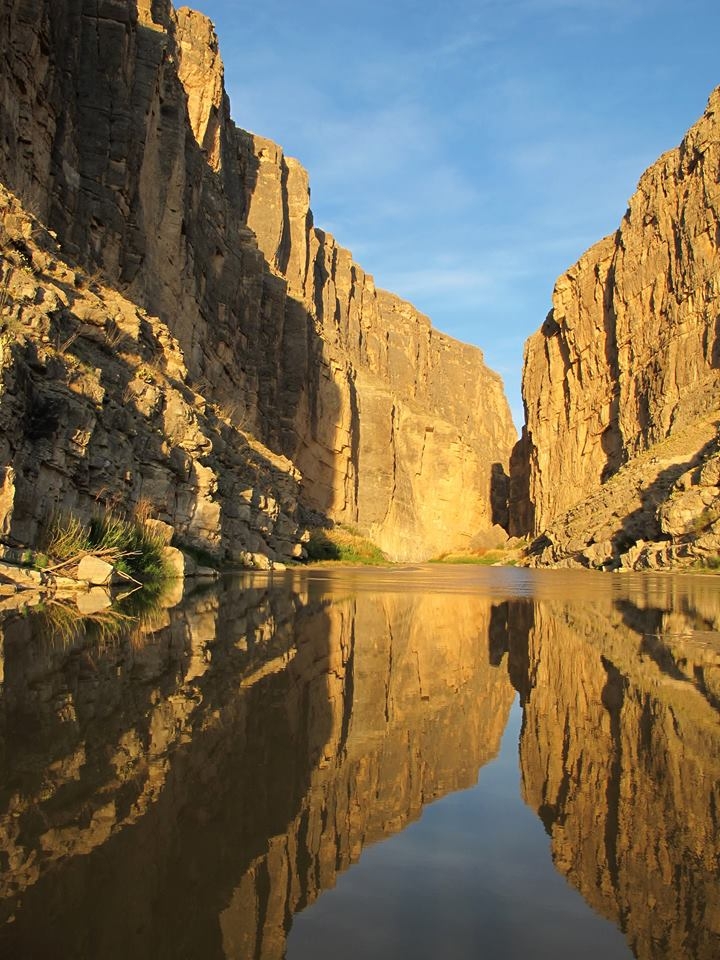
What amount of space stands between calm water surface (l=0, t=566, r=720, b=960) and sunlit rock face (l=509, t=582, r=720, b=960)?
1cm

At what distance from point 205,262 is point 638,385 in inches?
1190

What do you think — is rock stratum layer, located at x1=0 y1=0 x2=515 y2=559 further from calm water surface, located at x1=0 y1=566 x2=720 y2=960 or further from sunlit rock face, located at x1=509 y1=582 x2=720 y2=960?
sunlit rock face, located at x1=509 y1=582 x2=720 y2=960

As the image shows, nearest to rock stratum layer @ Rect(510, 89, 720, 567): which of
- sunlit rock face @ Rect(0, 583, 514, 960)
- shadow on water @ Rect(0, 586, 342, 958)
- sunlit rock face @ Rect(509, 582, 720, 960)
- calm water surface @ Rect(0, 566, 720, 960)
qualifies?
sunlit rock face @ Rect(509, 582, 720, 960)

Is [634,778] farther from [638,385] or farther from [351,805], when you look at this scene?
[638,385]

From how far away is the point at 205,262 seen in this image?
109 ft

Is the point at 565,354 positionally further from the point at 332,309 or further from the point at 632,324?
the point at 332,309

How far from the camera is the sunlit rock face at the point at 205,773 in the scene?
2.07 m

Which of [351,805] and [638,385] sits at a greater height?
[638,385]

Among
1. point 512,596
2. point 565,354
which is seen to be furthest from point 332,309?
point 512,596

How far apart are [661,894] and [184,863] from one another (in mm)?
1361

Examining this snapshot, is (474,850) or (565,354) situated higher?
(565,354)

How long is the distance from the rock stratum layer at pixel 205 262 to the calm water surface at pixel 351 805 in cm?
608

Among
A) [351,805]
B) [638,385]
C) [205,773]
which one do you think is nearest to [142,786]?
[205,773]

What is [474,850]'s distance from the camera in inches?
103
